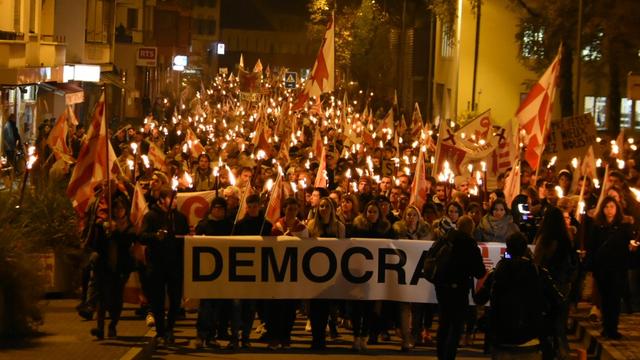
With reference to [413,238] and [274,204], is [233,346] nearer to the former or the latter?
[274,204]

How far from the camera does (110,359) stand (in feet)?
42.0

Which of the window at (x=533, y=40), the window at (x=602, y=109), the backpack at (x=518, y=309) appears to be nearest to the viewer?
the backpack at (x=518, y=309)

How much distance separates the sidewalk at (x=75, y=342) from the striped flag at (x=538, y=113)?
21.8ft

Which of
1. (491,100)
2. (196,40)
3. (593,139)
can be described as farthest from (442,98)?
(196,40)

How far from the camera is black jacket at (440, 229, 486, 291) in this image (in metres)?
12.2

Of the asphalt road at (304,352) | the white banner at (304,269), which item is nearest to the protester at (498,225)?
the white banner at (304,269)

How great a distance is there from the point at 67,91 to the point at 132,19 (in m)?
27.4

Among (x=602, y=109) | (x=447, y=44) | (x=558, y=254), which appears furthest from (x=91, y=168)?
(x=447, y=44)

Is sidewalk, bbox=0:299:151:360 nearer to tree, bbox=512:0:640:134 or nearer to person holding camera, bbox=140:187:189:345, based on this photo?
person holding camera, bbox=140:187:189:345

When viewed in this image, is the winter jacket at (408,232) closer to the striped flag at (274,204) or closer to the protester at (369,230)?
the protester at (369,230)

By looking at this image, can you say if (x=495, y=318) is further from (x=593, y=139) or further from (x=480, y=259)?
(x=593, y=139)

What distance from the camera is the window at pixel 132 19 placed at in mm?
67938

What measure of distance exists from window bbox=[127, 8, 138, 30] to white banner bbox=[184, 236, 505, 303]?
54.5 meters

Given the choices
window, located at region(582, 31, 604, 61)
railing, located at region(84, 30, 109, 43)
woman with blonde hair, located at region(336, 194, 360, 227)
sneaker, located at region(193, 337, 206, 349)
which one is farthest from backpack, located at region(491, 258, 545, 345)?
railing, located at region(84, 30, 109, 43)
